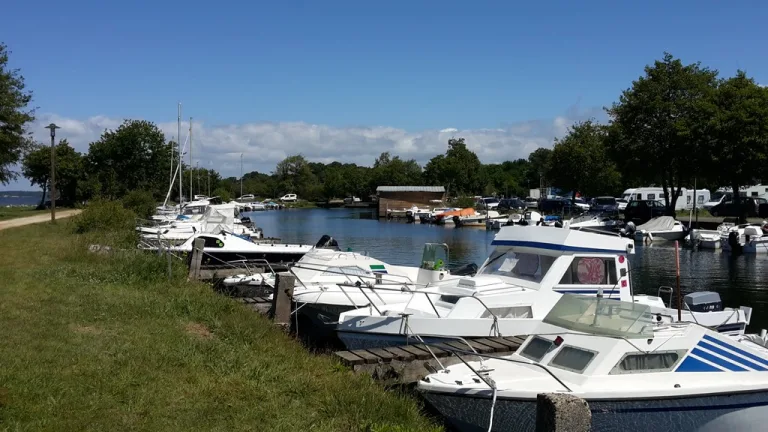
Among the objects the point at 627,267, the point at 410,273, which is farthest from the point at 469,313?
the point at 410,273

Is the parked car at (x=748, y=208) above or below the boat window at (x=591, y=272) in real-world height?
above

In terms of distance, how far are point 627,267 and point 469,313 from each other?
3.68 metres

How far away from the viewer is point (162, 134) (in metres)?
65.4

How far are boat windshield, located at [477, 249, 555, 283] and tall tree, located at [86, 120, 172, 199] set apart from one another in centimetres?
5352

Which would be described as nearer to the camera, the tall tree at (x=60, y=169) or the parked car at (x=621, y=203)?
the tall tree at (x=60, y=169)

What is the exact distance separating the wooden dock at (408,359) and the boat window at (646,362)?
2312mm

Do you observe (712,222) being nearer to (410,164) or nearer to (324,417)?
(324,417)

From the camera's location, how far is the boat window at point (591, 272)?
1435 cm

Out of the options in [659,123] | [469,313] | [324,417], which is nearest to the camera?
[324,417]

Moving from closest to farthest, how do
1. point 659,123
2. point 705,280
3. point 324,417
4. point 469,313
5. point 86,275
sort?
point 324,417
point 469,313
point 86,275
point 705,280
point 659,123

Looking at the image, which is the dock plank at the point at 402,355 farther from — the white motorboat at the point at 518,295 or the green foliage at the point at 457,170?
the green foliage at the point at 457,170

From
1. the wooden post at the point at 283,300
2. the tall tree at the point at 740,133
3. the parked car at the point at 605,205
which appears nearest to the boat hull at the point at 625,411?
the wooden post at the point at 283,300

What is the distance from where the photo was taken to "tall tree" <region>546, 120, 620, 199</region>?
8112 centimetres

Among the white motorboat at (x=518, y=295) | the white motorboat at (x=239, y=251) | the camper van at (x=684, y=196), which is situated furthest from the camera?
the camper van at (x=684, y=196)
